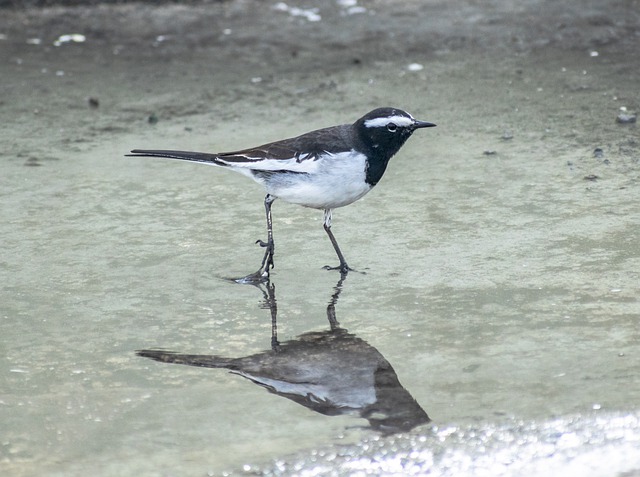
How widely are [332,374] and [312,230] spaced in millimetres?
1768

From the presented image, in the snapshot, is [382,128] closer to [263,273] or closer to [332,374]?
[263,273]

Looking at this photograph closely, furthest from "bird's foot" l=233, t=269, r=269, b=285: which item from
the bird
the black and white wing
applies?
the black and white wing

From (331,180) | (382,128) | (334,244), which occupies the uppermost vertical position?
(382,128)

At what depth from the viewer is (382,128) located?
17.5ft

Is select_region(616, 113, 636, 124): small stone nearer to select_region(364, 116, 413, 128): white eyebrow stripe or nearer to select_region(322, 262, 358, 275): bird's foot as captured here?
select_region(364, 116, 413, 128): white eyebrow stripe

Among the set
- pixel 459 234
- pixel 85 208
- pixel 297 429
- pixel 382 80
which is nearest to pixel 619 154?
pixel 459 234

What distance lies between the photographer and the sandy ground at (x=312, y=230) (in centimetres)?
392

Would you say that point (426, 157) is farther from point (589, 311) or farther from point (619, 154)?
point (589, 311)

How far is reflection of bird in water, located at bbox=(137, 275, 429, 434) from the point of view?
3982mm

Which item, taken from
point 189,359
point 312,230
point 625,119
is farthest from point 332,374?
point 625,119

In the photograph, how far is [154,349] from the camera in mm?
4559

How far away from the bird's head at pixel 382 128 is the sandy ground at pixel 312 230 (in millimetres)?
572

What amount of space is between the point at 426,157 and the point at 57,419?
366 cm

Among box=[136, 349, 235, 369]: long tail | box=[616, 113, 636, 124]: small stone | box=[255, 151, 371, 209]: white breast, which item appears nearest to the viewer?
box=[136, 349, 235, 369]: long tail
